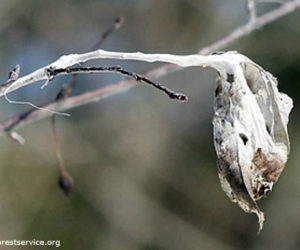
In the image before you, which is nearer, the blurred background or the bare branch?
the bare branch

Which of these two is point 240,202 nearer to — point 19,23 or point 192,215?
point 19,23

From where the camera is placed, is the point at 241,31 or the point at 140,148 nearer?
the point at 241,31

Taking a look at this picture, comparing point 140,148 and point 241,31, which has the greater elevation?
point 140,148

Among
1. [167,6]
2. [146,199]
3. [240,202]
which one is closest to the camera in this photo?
[240,202]

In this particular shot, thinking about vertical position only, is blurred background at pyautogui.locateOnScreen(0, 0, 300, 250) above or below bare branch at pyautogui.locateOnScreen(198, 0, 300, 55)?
above

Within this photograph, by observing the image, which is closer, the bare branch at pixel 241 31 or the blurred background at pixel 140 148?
the bare branch at pixel 241 31

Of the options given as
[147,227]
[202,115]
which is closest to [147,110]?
[202,115]

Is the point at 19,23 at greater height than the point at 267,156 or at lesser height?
greater

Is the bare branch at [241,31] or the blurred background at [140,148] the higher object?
the blurred background at [140,148]
